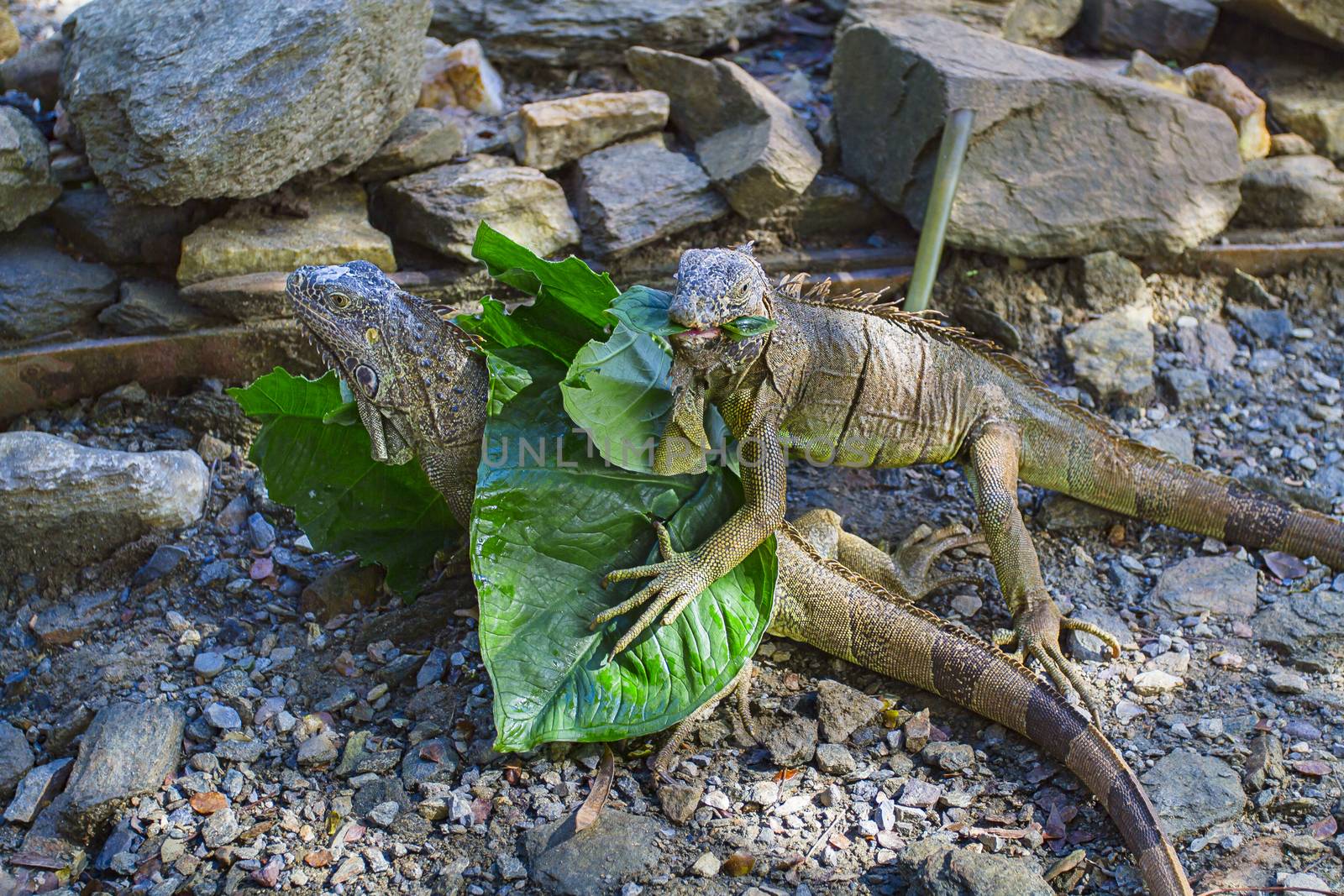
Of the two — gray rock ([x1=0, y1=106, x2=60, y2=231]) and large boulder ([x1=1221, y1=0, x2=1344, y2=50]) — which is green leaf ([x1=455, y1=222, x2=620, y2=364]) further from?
large boulder ([x1=1221, y1=0, x2=1344, y2=50])

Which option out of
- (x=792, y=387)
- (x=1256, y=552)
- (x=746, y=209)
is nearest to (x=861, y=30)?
(x=746, y=209)

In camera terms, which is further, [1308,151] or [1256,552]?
[1308,151]

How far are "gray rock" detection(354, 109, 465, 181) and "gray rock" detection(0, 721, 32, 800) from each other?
2.34 meters

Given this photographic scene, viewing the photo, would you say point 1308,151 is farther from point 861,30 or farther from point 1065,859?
point 1065,859

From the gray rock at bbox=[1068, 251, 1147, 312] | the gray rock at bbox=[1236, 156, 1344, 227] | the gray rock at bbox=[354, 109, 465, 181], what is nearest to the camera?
the gray rock at bbox=[354, 109, 465, 181]

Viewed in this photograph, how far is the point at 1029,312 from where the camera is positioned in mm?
4633

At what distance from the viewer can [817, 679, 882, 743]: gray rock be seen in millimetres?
3025

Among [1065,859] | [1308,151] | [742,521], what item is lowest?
[1065,859]

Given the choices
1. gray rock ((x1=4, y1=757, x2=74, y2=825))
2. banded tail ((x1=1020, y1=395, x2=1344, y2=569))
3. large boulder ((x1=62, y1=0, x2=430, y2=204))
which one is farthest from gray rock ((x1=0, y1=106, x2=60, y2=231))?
banded tail ((x1=1020, y1=395, x2=1344, y2=569))

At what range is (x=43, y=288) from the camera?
4.07 m

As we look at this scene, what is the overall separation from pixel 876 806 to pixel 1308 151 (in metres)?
3.92

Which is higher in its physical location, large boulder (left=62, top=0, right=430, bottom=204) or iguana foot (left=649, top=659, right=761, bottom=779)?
large boulder (left=62, top=0, right=430, bottom=204)

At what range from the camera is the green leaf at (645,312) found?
2.80 meters

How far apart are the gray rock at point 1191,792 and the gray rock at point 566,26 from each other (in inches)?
141
